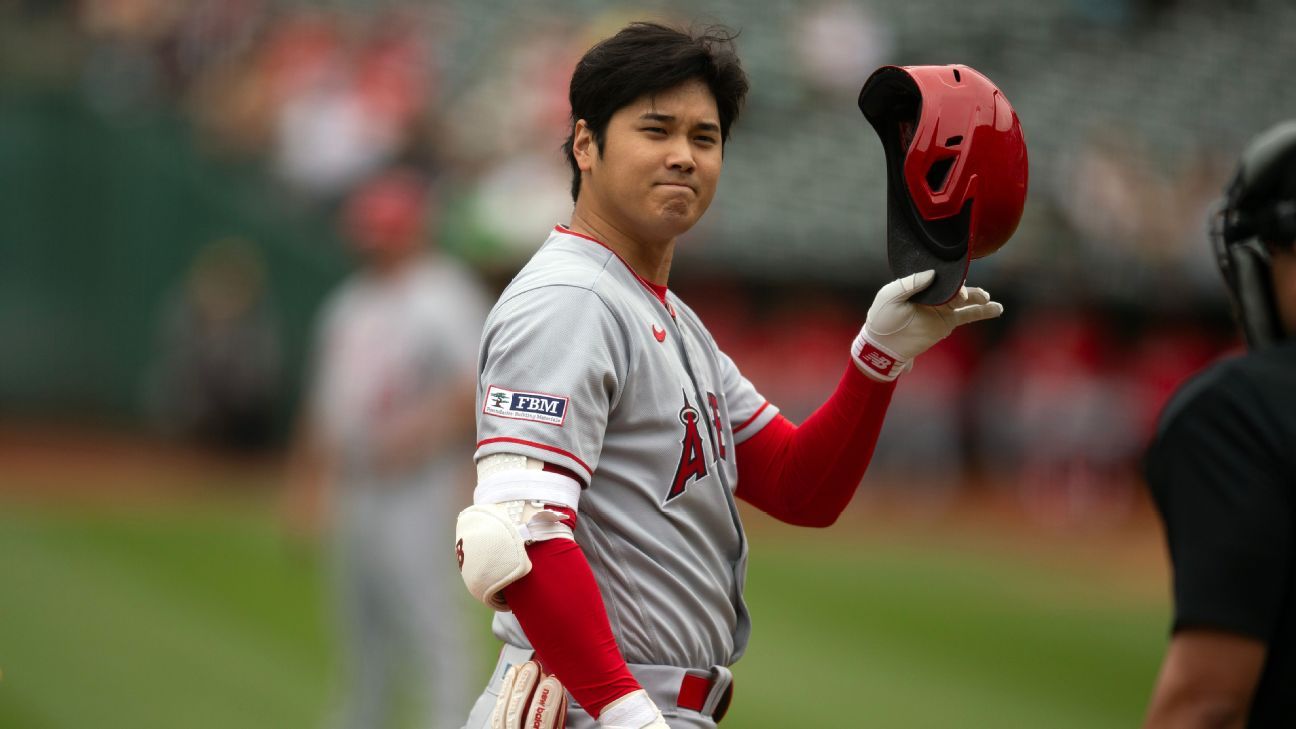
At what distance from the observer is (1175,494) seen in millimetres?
2457

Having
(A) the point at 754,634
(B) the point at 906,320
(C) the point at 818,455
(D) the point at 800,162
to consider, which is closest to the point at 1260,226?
(B) the point at 906,320

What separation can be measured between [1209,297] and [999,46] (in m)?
3.91

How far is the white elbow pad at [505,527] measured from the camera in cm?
248

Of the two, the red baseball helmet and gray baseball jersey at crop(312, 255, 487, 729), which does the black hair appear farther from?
gray baseball jersey at crop(312, 255, 487, 729)

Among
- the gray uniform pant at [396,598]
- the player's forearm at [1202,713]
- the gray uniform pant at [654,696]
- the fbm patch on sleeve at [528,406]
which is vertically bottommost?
the gray uniform pant at [396,598]

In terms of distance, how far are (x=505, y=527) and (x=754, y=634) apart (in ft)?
22.4

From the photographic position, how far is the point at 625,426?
8.90ft

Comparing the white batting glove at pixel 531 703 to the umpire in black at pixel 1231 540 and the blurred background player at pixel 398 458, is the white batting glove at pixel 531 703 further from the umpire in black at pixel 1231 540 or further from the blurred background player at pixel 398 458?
the blurred background player at pixel 398 458

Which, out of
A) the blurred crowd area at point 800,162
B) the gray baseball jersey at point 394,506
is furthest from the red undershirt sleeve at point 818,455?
the blurred crowd area at point 800,162

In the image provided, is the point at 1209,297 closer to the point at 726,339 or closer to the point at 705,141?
the point at 726,339

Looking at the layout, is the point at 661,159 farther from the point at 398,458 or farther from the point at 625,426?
the point at 398,458

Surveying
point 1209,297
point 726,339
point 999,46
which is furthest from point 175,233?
point 1209,297

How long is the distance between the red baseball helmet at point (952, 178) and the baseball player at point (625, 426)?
6 centimetres

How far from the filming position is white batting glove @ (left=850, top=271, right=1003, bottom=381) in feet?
9.33
